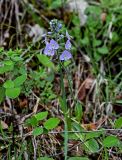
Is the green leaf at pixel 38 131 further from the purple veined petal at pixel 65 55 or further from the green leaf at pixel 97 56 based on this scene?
the green leaf at pixel 97 56

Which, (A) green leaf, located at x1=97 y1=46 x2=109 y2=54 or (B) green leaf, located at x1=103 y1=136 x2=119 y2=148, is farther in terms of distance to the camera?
(A) green leaf, located at x1=97 y1=46 x2=109 y2=54

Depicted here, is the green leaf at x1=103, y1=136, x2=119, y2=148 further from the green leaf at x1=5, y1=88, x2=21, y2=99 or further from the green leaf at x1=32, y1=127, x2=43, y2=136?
the green leaf at x1=5, y1=88, x2=21, y2=99

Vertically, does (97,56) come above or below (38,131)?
above

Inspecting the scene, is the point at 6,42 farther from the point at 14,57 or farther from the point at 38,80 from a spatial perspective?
the point at 14,57

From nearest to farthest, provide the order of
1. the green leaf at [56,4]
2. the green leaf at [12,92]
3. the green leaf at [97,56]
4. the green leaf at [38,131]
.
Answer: the green leaf at [38,131]
the green leaf at [12,92]
the green leaf at [97,56]
the green leaf at [56,4]

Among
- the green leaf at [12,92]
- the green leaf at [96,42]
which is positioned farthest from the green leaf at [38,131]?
the green leaf at [96,42]

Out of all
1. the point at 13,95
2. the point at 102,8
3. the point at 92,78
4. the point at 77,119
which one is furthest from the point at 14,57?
the point at 102,8

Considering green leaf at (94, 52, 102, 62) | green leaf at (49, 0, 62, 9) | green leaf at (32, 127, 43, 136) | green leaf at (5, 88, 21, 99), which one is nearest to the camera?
green leaf at (32, 127, 43, 136)

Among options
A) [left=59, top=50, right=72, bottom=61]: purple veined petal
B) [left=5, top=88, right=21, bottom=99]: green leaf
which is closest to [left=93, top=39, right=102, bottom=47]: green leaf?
[left=59, top=50, right=72, bottom=61]: purple veined petal

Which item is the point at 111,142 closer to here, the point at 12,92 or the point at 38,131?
the point at 38,131

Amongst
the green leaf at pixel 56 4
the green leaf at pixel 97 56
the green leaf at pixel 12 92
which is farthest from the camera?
the green leaf at pixel 56 4

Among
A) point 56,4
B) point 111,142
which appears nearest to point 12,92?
point 111,142
